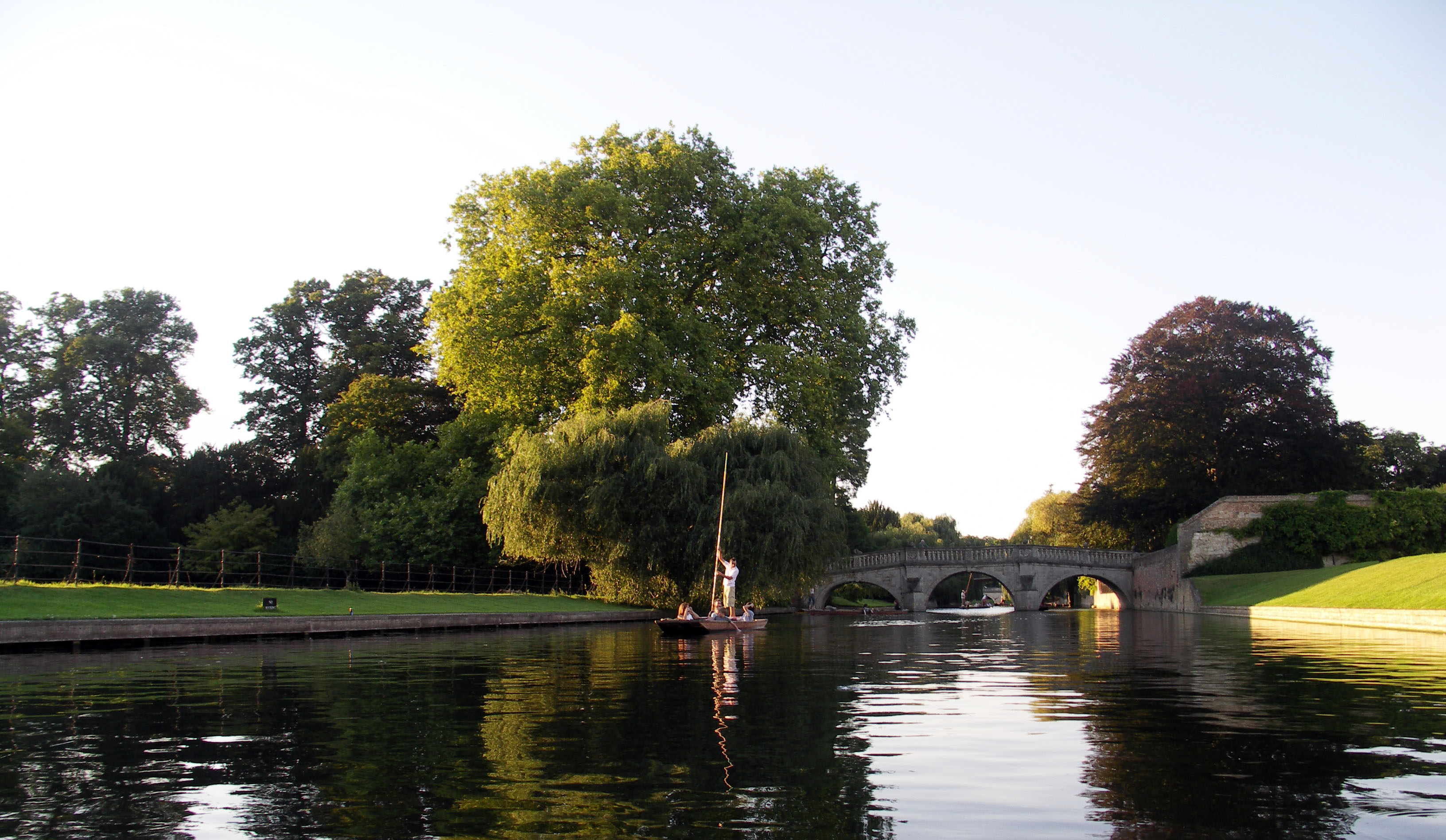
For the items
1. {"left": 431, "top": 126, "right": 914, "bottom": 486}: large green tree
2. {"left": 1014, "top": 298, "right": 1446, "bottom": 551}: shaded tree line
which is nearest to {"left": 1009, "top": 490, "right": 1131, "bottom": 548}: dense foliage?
{"left": 1014, "top": 298, "right": 1446, "bottom": 551}: shaded tree line

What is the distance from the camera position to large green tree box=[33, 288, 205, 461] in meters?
54.2

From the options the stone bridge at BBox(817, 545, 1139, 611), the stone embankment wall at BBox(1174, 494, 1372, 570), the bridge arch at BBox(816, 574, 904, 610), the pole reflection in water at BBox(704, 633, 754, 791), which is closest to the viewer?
the pole reflection in water at BBox(704, 633, 754, 791)

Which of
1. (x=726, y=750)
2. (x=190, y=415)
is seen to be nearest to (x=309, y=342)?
(x=190, y=415)

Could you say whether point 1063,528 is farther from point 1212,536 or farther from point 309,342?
point 309,342

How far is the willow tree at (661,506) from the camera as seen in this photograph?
29.6 metres

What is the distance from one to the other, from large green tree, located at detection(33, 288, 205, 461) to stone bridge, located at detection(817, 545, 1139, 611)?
36942mm

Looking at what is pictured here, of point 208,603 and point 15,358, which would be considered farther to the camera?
point 15,358

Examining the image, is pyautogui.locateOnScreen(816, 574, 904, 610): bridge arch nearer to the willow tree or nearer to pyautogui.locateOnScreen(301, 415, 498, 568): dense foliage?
pyautogui.locateOnScreen(301, 415, 498, 568): dense foliage

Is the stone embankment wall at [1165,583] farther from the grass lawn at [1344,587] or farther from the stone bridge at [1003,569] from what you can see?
the stone bridge at [1003,569]

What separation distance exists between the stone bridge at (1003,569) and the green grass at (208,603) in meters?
31.0

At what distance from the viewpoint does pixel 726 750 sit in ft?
22.2

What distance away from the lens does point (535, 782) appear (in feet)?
18.9

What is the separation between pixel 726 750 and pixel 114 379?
58253 mm

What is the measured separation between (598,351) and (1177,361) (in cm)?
3584
